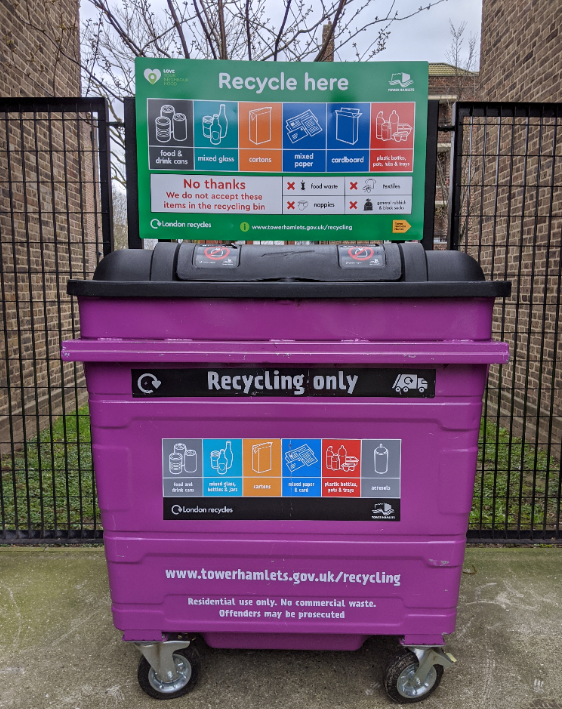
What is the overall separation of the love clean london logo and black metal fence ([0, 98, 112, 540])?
431 millimetres

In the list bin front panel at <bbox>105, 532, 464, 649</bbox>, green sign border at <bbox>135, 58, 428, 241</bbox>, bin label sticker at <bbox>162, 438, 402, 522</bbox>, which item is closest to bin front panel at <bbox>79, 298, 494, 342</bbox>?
bin label sticker at <bbox>162, 438, 402, 522</bbox>

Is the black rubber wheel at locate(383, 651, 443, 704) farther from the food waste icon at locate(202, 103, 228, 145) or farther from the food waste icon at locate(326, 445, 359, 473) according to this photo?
the food waste icon at locate(202, 103, 228, 145)

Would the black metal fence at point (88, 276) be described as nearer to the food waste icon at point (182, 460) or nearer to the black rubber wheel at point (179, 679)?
the food waste icon at point (182, 460)

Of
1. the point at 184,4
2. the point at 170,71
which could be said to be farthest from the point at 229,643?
the point at 184,4

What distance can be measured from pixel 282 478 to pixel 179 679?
0.92 m

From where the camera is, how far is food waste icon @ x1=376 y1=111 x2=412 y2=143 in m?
2.36

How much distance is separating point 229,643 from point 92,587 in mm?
1088

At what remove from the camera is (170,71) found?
7.59 feet

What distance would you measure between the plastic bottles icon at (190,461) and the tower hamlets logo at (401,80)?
1.96 metres

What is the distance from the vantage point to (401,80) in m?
2.33

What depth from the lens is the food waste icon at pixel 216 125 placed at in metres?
2.36

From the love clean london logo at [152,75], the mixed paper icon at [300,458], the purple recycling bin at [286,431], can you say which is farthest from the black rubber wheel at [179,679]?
the love clean london logo at [152,75]

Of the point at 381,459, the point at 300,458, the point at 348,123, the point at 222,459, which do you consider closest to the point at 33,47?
the point at 348,123

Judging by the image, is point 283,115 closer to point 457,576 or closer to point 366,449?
point 366,449
